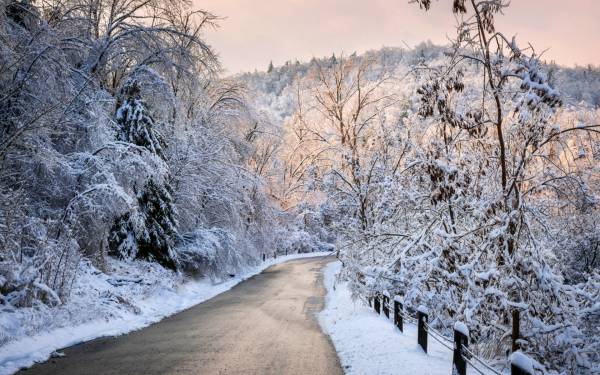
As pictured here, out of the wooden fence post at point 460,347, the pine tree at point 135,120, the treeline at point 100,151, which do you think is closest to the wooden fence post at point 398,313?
the wooden fence post at point 460,347

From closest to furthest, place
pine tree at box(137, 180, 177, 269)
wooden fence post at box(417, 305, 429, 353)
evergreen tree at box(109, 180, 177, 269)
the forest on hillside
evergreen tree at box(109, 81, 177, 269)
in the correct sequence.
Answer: the forest on hillside → wooden fence post at box(417, 305, 429, 353) → evergreen tree at box(109, 81, 177, 269) → evergreen tree at box(109, 180, 177, 269) → pine tree at box(137, 180, 177, 269)

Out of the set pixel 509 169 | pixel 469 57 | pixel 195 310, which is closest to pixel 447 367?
pixel 509 169

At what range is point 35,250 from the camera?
1007cm

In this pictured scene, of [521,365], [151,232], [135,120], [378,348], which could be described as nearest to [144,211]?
[151,232]

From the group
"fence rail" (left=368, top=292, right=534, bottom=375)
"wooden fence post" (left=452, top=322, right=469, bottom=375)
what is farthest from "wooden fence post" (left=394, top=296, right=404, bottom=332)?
"wooden fence post" (left=452, top=322, right=469, bottom=375)

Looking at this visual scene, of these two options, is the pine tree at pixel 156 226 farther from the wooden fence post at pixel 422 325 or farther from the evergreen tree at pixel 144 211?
the wooden fence post at pixel 422 325

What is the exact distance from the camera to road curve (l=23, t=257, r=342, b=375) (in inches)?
281

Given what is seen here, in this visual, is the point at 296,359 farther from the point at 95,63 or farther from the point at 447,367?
the point at 95,63

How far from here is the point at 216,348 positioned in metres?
8.64

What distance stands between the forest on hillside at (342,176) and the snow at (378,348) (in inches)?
32.2

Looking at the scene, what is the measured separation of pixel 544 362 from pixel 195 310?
9946 millimetres

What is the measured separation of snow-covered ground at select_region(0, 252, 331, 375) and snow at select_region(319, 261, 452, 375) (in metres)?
5.06

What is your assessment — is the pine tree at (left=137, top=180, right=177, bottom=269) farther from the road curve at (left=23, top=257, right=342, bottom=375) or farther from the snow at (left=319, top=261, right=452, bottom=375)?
the snow at (left=319, top=261, right=452, bottom=375)

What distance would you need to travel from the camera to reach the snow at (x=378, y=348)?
7.21 meters
